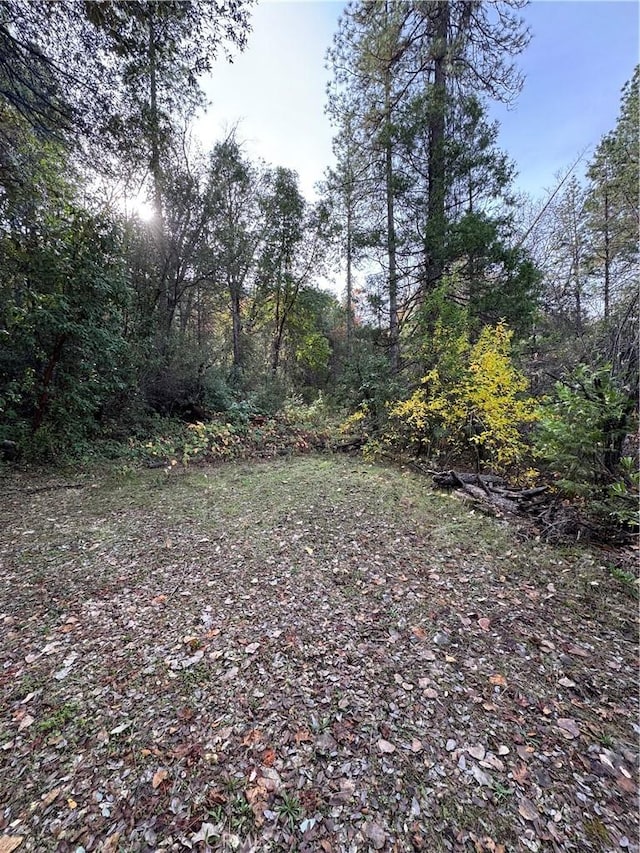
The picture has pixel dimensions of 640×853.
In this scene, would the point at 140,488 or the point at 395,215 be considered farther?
the point at 395,215

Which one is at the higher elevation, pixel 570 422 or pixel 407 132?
pixel 407 132

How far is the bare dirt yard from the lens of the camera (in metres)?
1.21

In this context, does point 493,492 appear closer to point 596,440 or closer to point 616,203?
point 596,440

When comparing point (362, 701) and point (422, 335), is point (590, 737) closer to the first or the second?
point (362, 701)

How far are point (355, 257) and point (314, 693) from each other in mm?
8703

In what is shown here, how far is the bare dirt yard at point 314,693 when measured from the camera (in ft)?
3.96

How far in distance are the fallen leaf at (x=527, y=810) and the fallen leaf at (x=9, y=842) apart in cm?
169

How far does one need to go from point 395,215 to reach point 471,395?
446 centimetres

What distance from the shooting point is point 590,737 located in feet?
4.91

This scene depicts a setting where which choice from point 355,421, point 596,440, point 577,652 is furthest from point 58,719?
point 355,421

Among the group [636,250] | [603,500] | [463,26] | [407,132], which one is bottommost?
[603,500]

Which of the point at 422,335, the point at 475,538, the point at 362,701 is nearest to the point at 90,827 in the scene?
the point at 362,701

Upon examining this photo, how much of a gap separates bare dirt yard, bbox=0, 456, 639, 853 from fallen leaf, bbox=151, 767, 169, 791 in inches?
0.7

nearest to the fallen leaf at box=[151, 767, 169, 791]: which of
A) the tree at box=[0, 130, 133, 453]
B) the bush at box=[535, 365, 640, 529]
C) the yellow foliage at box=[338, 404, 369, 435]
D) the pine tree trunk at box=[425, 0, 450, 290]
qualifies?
the bush at box=[535, 365, 640, 529]
